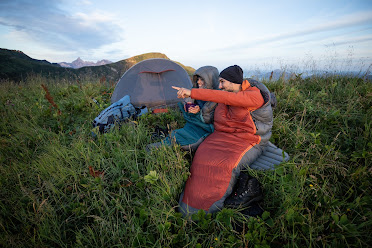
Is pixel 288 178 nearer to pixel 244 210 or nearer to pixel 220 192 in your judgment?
pixel 244 210

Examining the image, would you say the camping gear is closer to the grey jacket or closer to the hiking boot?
the grey jacket

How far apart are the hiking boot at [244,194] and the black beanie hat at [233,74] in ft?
3.59

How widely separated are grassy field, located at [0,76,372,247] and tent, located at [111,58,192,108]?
4.50 feet

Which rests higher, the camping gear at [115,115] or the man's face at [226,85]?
the man's face at [226,85]

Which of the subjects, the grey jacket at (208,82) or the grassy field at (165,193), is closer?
the grassy field at (165,193)

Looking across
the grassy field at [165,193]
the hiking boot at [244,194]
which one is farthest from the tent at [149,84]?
the hiking boot at [244,194]

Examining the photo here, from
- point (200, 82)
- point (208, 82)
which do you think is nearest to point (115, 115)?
point (200, 82)

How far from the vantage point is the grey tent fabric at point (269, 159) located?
2021mm

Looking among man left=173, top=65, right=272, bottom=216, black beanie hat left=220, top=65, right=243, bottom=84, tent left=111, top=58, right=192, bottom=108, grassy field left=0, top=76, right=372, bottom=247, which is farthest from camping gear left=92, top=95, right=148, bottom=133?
black beanie hat left=220, top=65, right=243, bottom=84

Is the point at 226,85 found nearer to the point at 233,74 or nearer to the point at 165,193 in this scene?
the point at 233,74

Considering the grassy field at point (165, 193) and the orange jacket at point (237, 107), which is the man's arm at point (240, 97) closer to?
the orange jacket at point (237, 107)

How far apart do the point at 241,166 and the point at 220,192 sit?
406mm

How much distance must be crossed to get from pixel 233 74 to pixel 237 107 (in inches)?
16.1

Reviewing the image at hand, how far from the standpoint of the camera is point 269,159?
2.11 m
